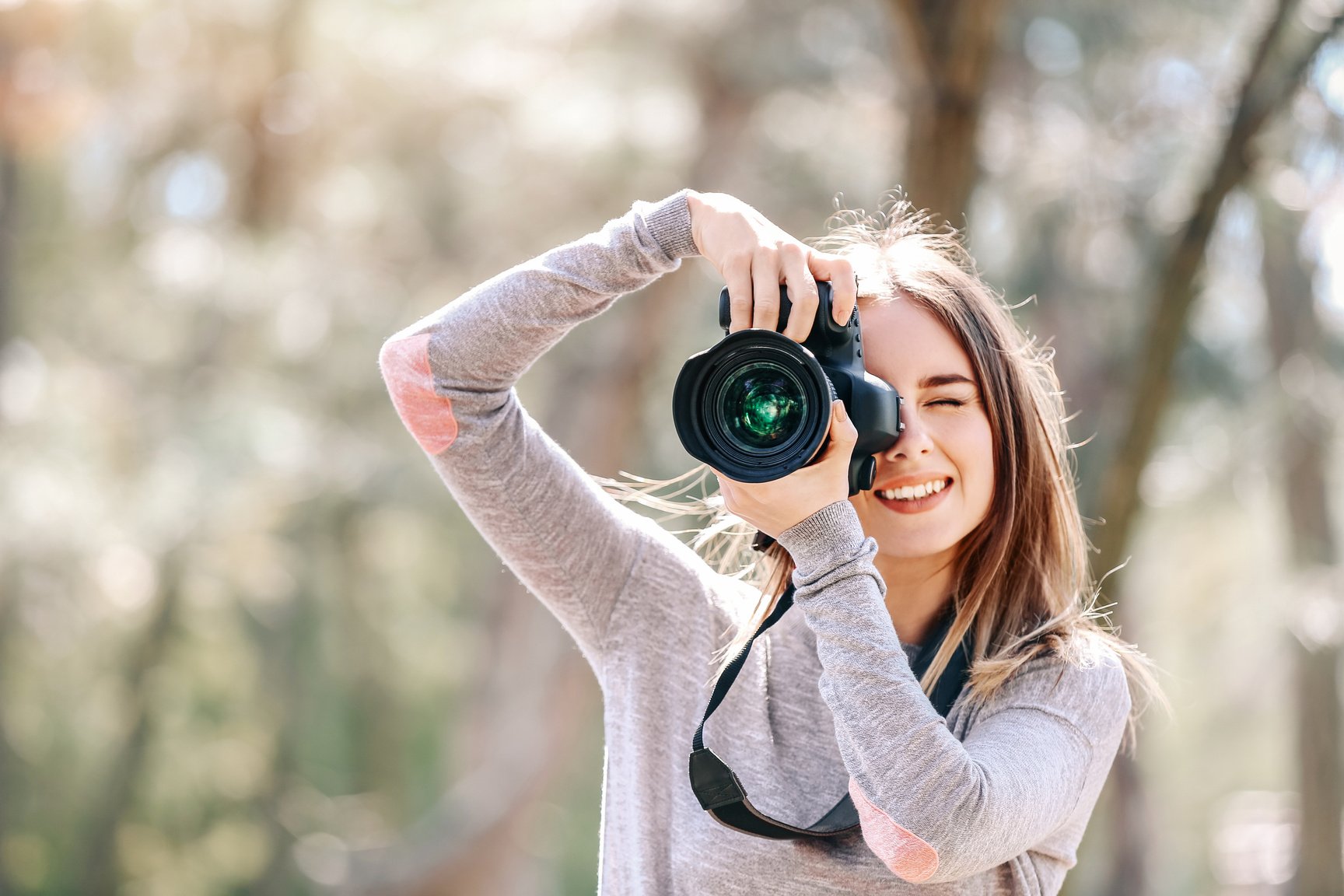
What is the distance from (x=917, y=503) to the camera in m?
1.48

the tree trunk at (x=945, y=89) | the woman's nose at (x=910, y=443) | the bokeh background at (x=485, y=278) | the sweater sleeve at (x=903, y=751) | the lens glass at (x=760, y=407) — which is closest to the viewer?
the sweater sleeve at (x=903, y=751)

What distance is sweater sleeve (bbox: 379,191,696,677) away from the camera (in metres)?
1.48

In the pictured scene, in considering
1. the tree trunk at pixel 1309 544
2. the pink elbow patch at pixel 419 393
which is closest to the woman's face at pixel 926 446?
the pink elbow patch at pixel 419 393

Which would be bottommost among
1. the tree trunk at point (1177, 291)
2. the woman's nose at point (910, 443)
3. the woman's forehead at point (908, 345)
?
the woman's nose at point (910, 443)

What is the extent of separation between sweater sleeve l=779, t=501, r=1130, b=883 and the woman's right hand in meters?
0.21

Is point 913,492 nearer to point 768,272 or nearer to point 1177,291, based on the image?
point 768,272

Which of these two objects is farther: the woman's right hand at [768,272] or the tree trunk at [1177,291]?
the tree trunk at [1177,291]

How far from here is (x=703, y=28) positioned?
22.6 feet

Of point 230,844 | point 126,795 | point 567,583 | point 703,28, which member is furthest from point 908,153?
point 230,844

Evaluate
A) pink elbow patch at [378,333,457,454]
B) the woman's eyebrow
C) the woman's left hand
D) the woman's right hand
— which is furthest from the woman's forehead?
pink elbow patch at [378,333,457,454]

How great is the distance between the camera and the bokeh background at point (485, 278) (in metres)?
4.80

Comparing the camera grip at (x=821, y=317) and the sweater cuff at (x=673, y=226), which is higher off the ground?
the sweater cuff at (x=673, y=226)

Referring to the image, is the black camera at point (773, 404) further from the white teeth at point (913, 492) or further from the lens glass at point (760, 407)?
the white teeth at point (913, 492)

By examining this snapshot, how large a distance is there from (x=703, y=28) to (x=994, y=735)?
6077 millimetres
